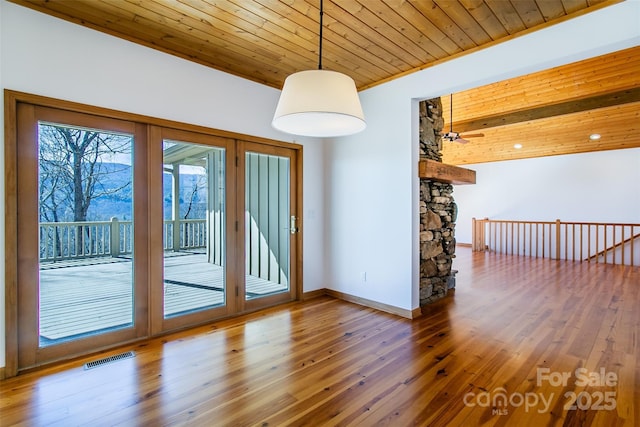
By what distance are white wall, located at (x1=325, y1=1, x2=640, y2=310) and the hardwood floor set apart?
59 centimetres

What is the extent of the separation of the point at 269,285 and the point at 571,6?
416 cm

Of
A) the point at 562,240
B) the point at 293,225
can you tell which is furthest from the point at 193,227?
the point at 562,240

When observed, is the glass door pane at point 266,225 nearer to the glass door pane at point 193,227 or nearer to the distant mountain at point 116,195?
the glass door pane at point 193,227

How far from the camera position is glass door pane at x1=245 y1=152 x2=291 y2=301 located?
12.9ft

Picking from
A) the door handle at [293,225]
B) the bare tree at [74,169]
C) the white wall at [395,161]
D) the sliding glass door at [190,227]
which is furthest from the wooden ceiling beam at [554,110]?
the bare tree at [74,169]

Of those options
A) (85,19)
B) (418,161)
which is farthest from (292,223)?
(85,19)

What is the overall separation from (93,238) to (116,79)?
1.47 m

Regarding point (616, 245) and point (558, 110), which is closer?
point (558, 110)

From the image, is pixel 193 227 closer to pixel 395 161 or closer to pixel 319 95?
pixel 319 95

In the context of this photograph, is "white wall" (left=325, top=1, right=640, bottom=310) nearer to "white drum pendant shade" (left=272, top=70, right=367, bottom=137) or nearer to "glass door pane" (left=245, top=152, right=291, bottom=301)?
"glass door pane" (left=245, top=152, right=291, bottom=301)

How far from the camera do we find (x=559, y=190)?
28.5ft

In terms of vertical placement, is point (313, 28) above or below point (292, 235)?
above

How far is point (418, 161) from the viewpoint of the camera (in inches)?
147

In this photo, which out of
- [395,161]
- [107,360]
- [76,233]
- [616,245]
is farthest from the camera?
[616,245]
